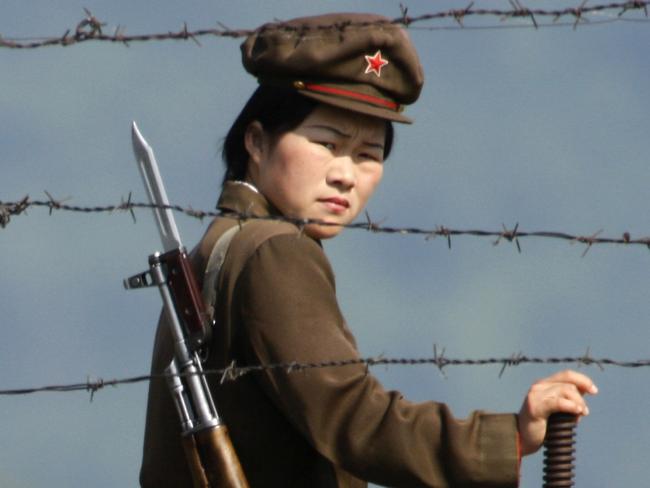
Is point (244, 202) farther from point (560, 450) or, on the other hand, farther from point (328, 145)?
point (560, 450)

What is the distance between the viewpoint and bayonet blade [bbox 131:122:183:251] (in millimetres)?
7258

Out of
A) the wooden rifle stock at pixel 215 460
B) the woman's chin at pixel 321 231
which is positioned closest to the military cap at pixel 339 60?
the woman's chin at pixel 321 231

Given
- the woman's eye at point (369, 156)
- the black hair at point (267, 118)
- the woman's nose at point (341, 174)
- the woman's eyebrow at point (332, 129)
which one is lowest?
the woman's nose at point (341, 174)

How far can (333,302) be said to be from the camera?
7164 mm

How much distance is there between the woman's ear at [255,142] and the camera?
766cm

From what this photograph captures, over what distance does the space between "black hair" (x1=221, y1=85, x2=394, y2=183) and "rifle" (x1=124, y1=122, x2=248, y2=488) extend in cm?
53

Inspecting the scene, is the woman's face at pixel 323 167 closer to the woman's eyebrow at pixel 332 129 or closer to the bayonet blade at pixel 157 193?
the woman's eyebrow at pixel 332 129

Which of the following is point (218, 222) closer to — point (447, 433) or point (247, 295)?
point (247, 295)

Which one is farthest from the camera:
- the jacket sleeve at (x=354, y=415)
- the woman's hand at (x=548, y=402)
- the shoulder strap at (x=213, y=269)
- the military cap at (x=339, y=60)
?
the military cap at (x=339, y=60)

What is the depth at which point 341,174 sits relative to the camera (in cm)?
746

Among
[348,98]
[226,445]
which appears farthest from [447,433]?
[348,98]

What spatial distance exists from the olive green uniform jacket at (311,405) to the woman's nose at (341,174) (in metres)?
0.25

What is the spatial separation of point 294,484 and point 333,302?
0.64 metres

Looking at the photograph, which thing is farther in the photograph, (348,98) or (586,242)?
(348,98)
